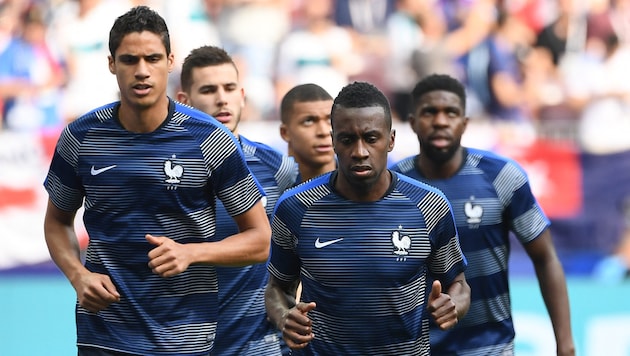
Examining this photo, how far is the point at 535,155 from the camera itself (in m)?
12.3

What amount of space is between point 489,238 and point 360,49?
21.3 ft

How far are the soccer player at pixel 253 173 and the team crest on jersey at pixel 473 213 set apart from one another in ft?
3.24

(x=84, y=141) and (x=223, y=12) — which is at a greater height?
(x=223, y=12)

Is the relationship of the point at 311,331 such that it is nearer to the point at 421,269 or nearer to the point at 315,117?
the point at 421,269

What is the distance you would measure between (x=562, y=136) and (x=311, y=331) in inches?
310

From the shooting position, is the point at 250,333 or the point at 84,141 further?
the point at 250,333

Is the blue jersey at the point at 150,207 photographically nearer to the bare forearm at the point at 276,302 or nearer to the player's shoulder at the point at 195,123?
the player's shoulder at the point at 195,123

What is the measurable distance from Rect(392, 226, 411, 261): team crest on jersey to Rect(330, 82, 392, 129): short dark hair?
47 centimetres

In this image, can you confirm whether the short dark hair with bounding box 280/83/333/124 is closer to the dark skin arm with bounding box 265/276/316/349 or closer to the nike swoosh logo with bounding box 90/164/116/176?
the dark skin arm with bounding box 265/276/316/349

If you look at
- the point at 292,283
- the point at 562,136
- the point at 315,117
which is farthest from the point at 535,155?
the point at 292,283

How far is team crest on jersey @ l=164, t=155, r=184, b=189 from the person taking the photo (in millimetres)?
5137

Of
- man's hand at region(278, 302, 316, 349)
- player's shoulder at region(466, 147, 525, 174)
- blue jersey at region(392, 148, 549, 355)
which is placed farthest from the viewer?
player's shoulder at region(466, 147, 525, 174)

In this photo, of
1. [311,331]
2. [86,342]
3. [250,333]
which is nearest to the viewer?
[311,331]

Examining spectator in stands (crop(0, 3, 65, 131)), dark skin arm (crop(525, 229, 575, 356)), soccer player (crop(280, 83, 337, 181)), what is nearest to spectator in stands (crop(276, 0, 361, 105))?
spectator in stands (crop(0, 3, 65, 131))
